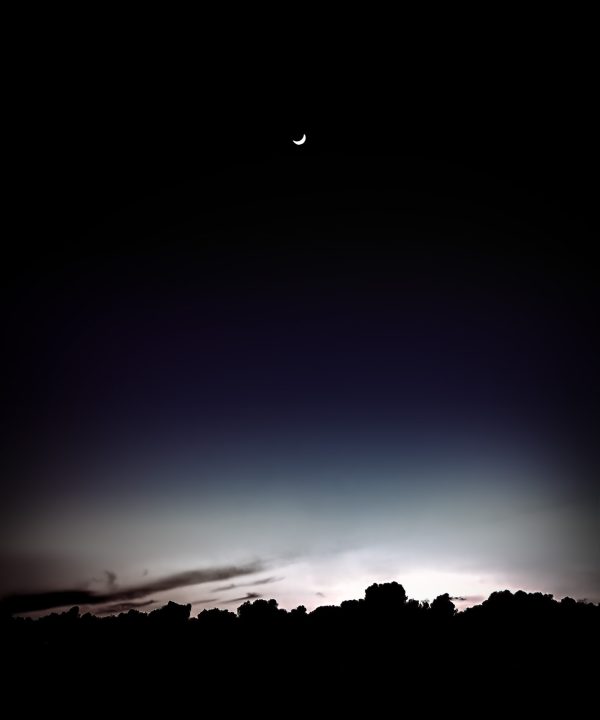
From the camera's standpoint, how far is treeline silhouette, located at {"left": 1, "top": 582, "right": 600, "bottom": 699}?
1357 inches

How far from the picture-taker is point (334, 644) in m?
41.2

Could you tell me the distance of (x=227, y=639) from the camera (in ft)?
138

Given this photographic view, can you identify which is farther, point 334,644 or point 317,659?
point 334,644

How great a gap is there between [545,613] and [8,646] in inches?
1804

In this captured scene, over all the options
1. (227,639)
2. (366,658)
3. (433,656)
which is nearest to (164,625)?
(227,639)

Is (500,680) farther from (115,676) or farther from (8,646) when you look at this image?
(8,646)

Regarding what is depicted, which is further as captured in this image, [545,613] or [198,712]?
[545,613]

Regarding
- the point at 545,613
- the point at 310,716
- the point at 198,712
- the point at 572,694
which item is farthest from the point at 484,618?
the point at 198,712

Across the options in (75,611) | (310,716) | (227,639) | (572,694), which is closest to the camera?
(572,694)

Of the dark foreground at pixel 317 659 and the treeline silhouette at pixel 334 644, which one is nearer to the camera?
the dark foreground at pixel 317 659

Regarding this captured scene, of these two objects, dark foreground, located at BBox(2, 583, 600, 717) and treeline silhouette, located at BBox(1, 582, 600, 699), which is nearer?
dark foreground, located at BBox(2, 583, 600, 717)

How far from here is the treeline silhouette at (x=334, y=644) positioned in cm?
3447

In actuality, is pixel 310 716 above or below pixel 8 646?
below

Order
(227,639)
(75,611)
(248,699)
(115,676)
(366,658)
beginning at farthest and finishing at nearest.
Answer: (75,611)
(227,639)
(366,658)
(115,676)
(248,699)
